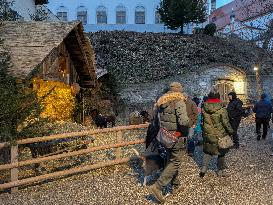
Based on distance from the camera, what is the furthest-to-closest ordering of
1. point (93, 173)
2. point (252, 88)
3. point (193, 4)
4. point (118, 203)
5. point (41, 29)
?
point (193, 4)
point (252, 88)
point (41, 29)
point (93, 173)
point (118, 203)

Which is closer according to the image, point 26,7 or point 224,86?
point 26,7

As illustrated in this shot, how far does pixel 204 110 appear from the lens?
814 centimetres

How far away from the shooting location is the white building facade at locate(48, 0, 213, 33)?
5091 centimetres

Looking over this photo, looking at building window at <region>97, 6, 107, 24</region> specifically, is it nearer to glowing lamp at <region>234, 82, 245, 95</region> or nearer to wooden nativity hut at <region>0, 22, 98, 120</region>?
glowing lamp at <region>234, 82, 245, 95</region>

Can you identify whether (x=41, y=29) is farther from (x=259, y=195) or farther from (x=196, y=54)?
(x=196, y=54)

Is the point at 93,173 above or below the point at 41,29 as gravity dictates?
below

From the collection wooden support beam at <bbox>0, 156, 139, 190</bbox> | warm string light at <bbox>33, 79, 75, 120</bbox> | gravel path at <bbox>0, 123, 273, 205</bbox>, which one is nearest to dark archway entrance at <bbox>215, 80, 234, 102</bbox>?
warm string light at <bbox>33, 79, 75, 120</bbox>

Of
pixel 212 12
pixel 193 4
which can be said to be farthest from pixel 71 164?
pixel 212 12

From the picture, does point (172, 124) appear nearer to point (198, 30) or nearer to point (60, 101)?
point (60, 101)

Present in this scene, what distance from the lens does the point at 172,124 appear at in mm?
6734

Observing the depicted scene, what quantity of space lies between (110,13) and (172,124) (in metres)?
46.5

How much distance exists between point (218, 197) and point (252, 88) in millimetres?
26965

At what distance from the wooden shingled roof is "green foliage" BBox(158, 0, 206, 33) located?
24.2 metres

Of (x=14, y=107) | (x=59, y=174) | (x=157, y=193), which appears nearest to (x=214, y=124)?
(x=157, y=193)
